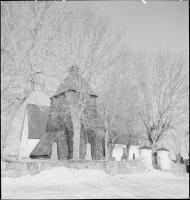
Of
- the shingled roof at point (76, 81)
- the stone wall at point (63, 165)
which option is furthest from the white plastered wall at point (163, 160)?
the shingled roof at point (76, 81)

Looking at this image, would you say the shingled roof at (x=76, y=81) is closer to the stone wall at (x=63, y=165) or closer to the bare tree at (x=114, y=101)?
the bare tree at (x=114, y=101)

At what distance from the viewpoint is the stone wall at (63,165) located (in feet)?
33.1

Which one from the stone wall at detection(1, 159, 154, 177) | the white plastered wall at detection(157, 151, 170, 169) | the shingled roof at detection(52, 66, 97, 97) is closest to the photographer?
the stone wall at detection(1, 159, 154, 177)

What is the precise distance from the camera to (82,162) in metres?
12.7

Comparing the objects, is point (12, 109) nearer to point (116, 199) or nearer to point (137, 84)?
point (116, 199)

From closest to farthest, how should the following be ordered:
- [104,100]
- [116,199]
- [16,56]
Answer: [116,199] < [16,56] < [104,100]

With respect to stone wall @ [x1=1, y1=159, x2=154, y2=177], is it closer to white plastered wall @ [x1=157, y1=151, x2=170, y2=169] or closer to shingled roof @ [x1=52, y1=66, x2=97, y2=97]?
white plastered wall @ [x1=157, y1=151, x2=170, y2=169]

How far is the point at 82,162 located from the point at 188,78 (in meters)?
12.6

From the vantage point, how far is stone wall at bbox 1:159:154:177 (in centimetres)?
1010

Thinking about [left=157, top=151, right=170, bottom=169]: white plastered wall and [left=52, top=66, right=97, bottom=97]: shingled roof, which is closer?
[left=52, top=66, right=97, bottom=97]: shingled roof

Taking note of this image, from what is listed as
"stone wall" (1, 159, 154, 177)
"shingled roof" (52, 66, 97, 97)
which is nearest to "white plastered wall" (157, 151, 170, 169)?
"stone wall" (1, 159, 154, 177)

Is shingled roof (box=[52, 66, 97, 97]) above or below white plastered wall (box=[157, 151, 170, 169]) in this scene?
above

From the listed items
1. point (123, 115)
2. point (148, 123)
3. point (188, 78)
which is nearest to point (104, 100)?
point (123, 115)

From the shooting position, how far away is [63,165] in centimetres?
1182
